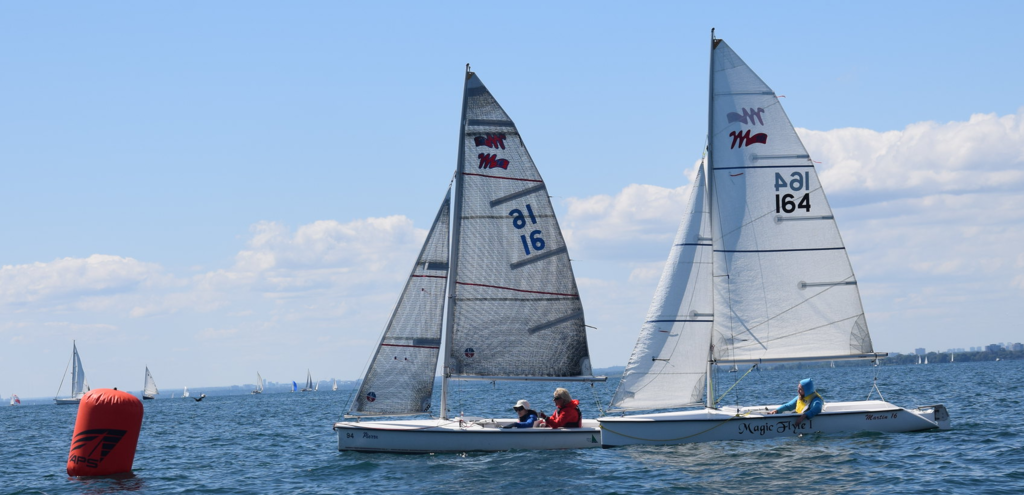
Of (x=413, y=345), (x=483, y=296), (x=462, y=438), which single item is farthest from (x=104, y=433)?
(x=483, y=296)

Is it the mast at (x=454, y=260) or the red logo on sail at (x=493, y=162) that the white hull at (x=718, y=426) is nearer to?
the mast at (x=454, y=260)

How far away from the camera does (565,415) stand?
21016mm

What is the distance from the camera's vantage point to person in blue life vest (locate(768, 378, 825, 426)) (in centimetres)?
2077

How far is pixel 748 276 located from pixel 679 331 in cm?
214

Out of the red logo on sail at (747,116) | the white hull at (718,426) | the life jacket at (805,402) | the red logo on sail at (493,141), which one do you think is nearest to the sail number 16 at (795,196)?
the red logo on sail at (747,116)

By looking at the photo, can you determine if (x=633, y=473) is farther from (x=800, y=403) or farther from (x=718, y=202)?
(x=718, y=202)

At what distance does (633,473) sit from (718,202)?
7.14 m

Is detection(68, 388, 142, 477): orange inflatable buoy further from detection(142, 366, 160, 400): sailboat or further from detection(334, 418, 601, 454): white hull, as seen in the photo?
detection(142, 366, 160, 400): sailboat

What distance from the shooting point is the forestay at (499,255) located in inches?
859

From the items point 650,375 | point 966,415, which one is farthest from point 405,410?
point 966,415

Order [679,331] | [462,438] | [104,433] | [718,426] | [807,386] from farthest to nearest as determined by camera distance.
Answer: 1. [679,331]
2. [807,386]
3. [462,438]
4. [718,426]
5. [104,433]

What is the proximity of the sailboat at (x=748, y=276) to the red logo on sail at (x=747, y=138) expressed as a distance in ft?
0.08

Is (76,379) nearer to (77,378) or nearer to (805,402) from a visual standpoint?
(77,378)

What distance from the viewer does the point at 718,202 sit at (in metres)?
22.0
